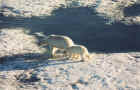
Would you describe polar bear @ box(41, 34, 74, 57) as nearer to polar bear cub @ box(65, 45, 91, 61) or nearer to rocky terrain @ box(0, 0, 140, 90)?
polar bear cub @ box(65, 45, 91, 61)

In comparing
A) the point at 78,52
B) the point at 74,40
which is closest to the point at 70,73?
the point at 78,52

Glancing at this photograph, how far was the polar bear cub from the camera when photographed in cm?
858

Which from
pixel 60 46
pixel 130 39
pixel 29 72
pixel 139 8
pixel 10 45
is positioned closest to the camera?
pixel 29 72

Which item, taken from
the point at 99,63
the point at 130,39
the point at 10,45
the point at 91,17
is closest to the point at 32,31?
the point at 10,45

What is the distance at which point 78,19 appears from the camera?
14.3 m

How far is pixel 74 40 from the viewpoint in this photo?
11781 millimetres

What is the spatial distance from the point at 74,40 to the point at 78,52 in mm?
3190

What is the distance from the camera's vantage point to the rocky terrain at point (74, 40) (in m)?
7.48

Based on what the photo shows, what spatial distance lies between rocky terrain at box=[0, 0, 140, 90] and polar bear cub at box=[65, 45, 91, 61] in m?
0.23

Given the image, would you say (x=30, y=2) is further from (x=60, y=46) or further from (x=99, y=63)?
A: (x=99, y=63)

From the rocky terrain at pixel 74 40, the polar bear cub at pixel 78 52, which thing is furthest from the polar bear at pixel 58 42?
the rocky terrain at pixel 74 40

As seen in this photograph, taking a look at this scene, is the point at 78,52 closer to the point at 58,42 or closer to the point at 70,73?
the point at 58,42

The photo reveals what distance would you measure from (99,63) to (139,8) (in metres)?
7.96

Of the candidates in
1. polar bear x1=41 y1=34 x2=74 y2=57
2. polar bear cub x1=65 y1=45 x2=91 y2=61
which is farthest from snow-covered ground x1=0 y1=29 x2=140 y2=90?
polar bear x1=41 y1=34 x2=74 y2=57
